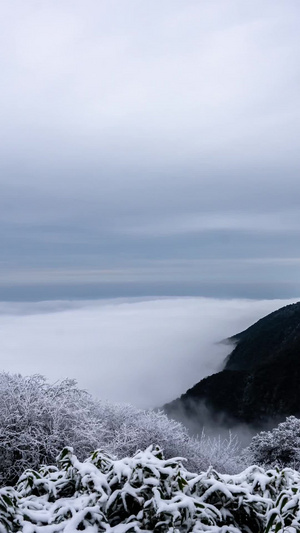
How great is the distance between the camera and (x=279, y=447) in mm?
26297

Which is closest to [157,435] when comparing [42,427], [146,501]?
[42,427]

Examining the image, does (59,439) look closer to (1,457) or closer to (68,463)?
(1,457)

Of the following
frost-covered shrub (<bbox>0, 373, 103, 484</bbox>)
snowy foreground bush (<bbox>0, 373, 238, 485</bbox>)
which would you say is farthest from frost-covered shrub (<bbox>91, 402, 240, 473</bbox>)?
frost-covered shrub (<bbox>0, 373, 103, 484</bbox>)

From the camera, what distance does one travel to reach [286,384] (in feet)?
159

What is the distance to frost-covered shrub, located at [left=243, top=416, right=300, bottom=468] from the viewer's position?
25.9m

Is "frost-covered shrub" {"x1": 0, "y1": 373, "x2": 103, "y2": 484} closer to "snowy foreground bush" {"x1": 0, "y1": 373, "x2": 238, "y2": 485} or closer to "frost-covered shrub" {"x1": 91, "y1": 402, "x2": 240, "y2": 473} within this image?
"snowy foreground bush" {"x1": 0, "y1": 373, "x2": 238, "y2": 485}

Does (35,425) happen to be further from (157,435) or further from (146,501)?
(146,501)

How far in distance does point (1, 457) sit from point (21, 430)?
2.22 ft

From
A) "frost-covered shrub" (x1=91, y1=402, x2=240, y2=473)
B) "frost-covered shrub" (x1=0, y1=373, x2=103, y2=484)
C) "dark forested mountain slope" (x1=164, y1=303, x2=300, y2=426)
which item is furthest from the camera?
"dark forested mountain slope" (x1=164, y1=303, x2=300, y2=426)

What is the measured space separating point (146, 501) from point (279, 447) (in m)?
24.5

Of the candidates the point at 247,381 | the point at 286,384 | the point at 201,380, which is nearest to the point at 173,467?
the point at 286,384

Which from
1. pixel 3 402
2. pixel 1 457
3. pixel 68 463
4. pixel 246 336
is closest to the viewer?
pixel 68 463

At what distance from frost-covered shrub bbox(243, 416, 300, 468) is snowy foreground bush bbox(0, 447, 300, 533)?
909 inches

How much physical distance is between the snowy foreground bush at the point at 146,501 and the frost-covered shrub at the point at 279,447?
75.7 ft
